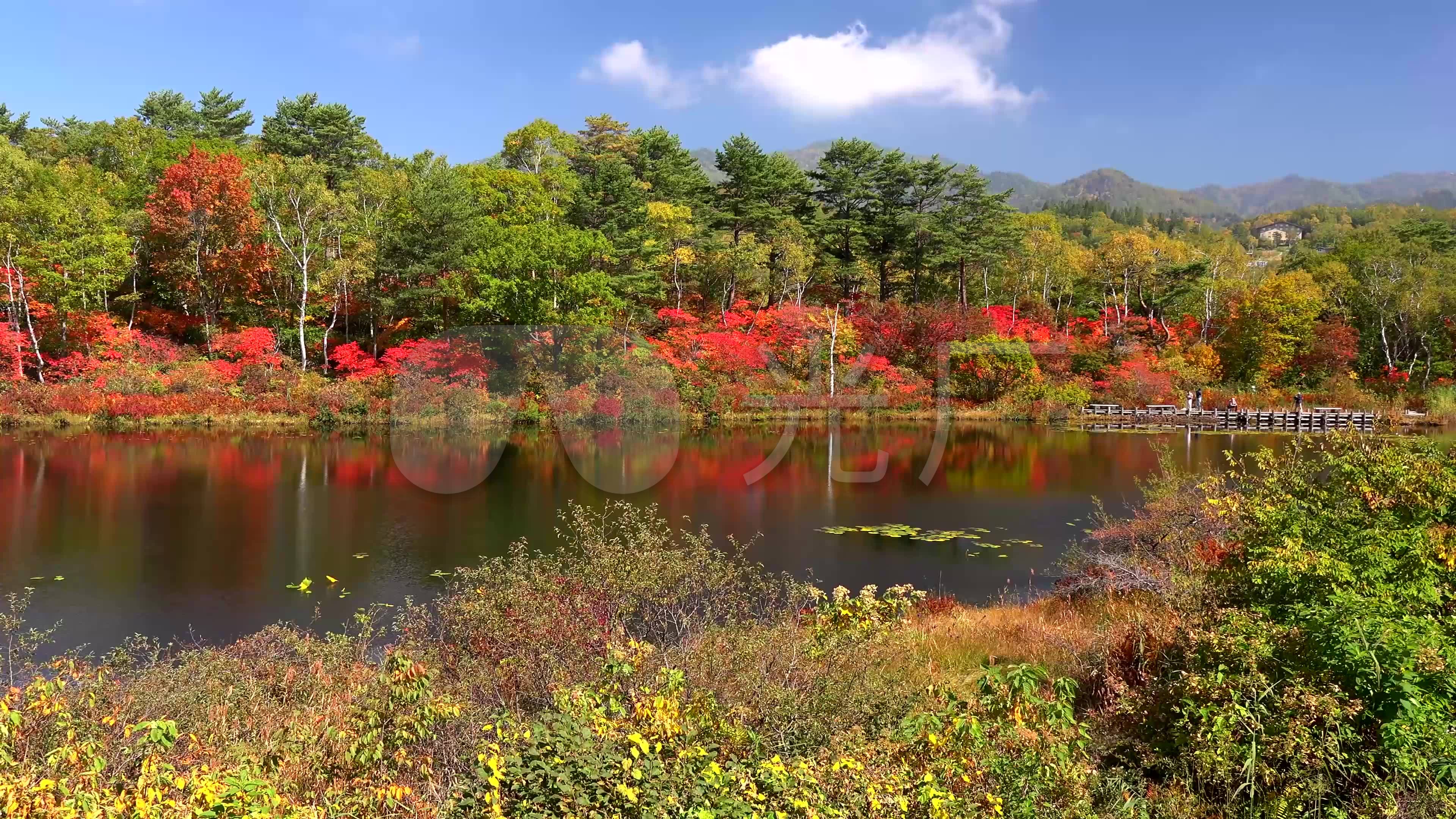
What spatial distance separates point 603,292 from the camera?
2902cm

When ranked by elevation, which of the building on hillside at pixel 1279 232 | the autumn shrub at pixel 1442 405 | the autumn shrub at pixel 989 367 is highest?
the building on hillside at pixel 1279 232

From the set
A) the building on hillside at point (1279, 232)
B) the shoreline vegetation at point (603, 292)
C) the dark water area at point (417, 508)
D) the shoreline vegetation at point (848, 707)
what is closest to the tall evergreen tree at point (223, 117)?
the shoreline vegetation at point (603, 292)

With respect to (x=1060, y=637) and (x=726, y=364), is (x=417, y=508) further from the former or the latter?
(x=726, y=364)

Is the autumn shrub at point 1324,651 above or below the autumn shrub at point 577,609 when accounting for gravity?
above

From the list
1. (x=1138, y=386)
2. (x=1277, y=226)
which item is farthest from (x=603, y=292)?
(x=1277, y=226)

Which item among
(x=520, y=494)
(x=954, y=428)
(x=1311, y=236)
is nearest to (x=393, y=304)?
(x=520, y=494)

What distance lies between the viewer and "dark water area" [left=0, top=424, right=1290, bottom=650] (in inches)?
420

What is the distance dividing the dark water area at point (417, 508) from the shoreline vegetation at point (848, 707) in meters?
2.79

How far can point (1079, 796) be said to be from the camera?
404 centimetres

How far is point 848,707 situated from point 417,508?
480 inches

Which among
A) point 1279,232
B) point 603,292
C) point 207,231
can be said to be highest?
point 1279,232

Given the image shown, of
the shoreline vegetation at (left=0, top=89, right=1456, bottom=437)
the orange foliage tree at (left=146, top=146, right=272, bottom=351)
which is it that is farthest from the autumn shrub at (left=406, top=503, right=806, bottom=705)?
the orange foliage tree at (left=146, top=146, right=272, bottom=351)

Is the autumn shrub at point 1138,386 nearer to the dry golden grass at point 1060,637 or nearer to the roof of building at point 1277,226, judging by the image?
the dry golden grass at point 1060,637

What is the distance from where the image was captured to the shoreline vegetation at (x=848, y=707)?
366cm
